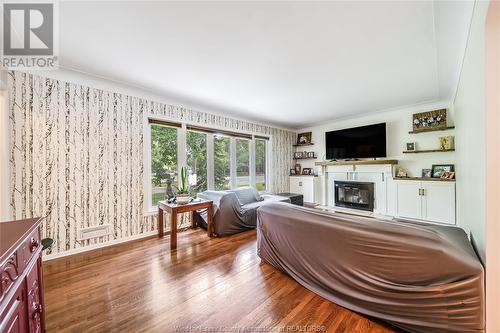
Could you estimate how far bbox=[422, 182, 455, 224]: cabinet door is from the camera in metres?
3.58

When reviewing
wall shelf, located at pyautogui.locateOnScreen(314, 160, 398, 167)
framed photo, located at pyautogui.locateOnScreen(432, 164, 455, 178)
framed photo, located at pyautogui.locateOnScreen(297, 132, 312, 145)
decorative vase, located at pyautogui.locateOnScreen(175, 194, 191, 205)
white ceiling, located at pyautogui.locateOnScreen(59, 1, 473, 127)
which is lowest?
decorative vase, located at pyautogui.locateOnScreen(175, 194, 191, 205)

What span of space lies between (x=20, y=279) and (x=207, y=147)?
11.4ft

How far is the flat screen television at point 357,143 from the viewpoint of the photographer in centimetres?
457

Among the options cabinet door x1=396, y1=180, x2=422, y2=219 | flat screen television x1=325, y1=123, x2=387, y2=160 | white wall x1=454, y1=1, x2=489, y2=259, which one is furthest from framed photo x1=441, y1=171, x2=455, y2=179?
white wall x1=454, y1=1, x2=489, y2=259

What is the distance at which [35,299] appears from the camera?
3.74 feet

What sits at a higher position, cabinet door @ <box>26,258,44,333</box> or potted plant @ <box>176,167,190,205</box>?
potted plant @ <box>176,167,190,205</box>

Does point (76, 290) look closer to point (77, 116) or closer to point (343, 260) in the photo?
point (77, 116)

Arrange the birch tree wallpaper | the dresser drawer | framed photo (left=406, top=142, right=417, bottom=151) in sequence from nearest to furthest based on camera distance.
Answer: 1. the dresser drawer
2. the birch tree wallpaper
3. framed photo (left=406, top=142, right=417, bottom=151)

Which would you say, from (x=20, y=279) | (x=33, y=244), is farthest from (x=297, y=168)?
(x=20, y=279)

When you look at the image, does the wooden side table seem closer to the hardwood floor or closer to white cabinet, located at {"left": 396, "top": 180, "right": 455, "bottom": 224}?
the hardwood floor

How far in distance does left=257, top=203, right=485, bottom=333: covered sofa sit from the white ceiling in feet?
5.58

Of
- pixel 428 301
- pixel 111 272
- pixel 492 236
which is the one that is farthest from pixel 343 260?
pixel 111 272

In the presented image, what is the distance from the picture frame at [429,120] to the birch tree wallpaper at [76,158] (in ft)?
16.6

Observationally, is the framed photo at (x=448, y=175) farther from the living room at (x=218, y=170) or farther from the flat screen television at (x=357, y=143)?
the flat screen television at (x=357, y=143)
